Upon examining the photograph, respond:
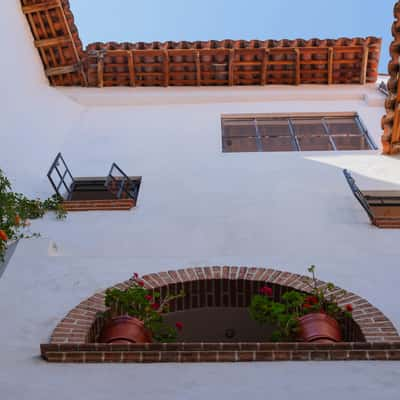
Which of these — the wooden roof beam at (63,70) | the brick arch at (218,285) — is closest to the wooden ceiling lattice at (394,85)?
the brick arch at (218,285)

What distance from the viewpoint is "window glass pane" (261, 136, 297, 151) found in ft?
38.3

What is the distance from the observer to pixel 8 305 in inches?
247

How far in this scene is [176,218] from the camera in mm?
9117

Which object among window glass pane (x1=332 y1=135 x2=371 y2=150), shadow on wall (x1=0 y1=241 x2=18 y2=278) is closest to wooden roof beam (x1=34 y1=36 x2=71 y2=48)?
window glass pane (x1=332 y1=135 x2=371 y2=150)

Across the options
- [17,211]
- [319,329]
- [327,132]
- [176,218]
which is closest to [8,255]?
[17,211]

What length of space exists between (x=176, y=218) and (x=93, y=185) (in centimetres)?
227

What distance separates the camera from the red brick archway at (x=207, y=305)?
5.15m

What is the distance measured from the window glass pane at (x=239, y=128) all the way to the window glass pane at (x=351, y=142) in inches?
63.1

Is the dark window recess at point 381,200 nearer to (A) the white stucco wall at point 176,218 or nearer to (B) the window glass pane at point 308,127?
(A) the white stucco wall at point 176,218

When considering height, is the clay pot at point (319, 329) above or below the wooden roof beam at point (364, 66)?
below

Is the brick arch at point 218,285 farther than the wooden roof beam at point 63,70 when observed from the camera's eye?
No

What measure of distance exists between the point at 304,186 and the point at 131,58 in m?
5.66

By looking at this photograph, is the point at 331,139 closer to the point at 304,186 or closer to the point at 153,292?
the point at 304,186

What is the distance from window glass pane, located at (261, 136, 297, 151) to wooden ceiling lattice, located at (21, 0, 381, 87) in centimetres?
222
